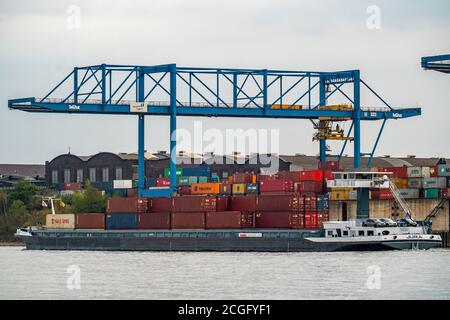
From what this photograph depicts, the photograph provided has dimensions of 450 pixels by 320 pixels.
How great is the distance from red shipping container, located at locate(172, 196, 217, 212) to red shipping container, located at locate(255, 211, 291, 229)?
415 centimetres

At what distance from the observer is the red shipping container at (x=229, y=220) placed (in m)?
95.0

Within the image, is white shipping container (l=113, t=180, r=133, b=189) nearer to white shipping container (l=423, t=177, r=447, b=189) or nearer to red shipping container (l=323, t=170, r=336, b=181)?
white shipping container (l=423, t=177, r=447, b=189)

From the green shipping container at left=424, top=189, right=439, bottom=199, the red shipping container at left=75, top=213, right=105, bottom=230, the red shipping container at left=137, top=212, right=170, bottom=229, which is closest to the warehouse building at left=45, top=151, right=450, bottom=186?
the red shipping container at left=75, top=213, right=105, bottom=230

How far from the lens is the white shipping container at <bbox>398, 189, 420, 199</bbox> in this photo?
4001 inches

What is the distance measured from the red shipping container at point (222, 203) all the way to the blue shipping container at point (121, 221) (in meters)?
7.40

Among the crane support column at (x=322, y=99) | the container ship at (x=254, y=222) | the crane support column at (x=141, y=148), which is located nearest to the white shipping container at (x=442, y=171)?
the container ship at (x=254, y=222)

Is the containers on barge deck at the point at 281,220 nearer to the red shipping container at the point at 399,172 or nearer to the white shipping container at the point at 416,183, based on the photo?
the red shipping container at the point at 399,172

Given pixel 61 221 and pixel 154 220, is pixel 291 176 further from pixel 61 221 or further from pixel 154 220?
pixel 61 221

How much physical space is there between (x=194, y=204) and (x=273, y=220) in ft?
24.7

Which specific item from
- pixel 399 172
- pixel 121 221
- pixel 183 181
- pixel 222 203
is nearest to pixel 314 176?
pixel 222 203

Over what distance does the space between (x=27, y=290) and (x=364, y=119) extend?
5090cm

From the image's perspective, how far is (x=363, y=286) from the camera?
62.3m

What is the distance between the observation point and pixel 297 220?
92500 mm
